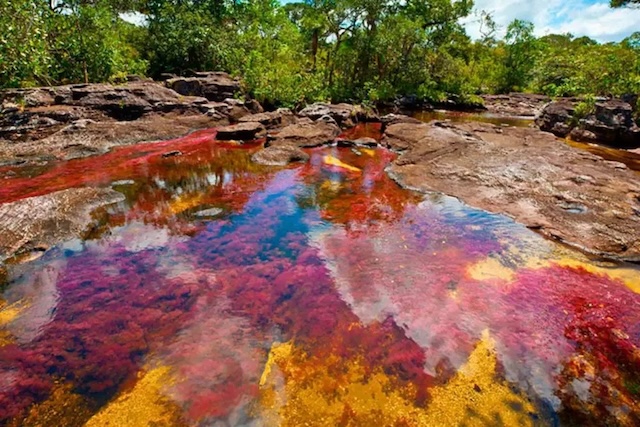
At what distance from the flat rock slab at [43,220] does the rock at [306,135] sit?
7.42m

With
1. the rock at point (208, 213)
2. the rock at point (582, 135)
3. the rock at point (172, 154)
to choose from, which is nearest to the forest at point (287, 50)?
the rock at point (582, 135)

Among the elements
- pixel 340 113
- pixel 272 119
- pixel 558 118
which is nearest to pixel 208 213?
pixel 272 119

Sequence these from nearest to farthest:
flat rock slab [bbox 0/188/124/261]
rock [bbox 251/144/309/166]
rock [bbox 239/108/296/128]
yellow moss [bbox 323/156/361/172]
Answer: flat rock slab [bbox 0/188/124/261] < yellow moss [bbox 323/156/361/172] < rock [bbox 251/144/309/166] < rock [bbox 239/108/296/128]

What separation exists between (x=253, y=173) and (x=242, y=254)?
496 centimetres

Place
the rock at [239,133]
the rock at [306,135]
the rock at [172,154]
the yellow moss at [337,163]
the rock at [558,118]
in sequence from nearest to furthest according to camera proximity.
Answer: the yellow moss at [337,163] → the rock at [172,154] → the rock at [306,135] → the rock at [239,133] → the rock at [558,118]

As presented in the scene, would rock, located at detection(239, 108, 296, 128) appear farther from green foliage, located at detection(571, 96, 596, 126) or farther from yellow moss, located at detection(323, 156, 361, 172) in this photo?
green foliage, located at detection(571, 96, 596, 126)

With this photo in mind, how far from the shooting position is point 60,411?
3174 mm

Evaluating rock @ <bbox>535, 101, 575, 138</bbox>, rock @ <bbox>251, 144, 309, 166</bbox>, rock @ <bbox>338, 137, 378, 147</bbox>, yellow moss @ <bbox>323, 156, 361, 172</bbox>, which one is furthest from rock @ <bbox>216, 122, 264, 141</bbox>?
rock @ <bbox>535, 101, 575, 138</bbox>

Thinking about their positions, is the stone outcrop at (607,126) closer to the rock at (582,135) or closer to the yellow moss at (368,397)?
the rock at (582,135)

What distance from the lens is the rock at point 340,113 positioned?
17.3m

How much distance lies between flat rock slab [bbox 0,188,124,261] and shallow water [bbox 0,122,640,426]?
38 centimetres

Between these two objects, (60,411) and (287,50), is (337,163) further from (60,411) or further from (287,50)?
(287,50)

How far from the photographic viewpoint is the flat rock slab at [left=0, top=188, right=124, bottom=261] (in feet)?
18.6

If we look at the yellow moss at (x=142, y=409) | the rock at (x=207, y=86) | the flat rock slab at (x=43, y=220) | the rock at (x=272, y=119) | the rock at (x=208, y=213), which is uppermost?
the rock at (x=207, y=86)
